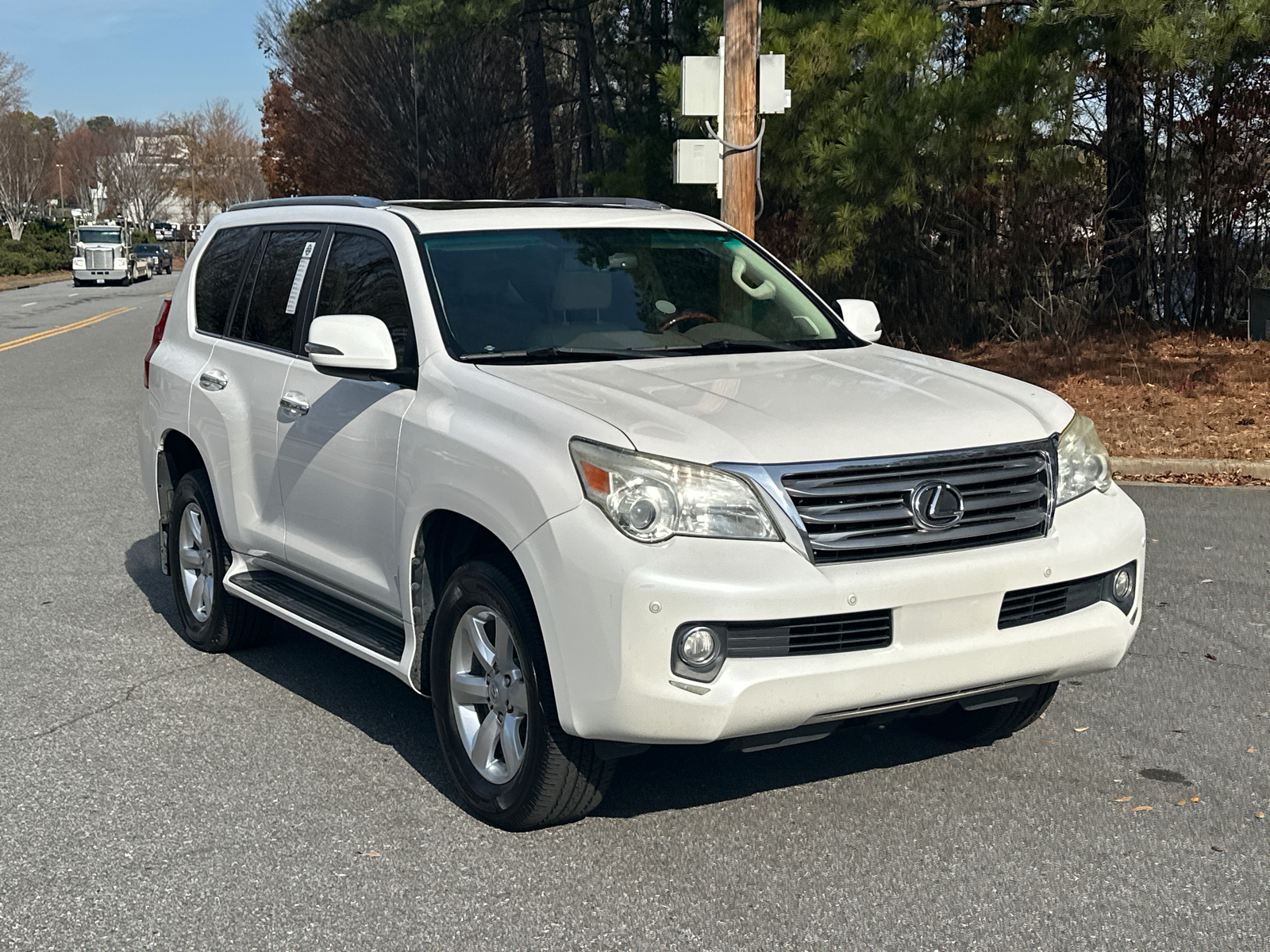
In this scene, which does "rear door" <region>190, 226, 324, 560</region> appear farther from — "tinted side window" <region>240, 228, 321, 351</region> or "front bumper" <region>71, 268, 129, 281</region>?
"front bumper" <region>71, 268, 129, 281</region>

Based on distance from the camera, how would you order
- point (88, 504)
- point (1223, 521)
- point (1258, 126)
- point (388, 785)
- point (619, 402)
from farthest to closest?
point (1258, 126)
point (88, 504)
point (1223, 521)
point (388, 785)
point (619, 402)

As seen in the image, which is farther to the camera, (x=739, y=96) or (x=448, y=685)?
(x=739, y=96)

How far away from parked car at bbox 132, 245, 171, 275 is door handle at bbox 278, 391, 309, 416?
70.3 meters

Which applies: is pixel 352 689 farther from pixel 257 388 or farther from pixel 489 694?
pixel 489 694

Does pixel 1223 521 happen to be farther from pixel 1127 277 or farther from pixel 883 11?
pixel 1127 277

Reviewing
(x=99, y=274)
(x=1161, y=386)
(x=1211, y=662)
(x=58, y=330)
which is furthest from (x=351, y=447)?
(x=99, y=274)

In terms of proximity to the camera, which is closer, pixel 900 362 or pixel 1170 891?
pixel 1170 891

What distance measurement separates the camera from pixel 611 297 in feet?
18.4

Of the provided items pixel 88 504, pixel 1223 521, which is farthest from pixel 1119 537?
pixel 88 504

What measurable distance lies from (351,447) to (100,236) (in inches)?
2440

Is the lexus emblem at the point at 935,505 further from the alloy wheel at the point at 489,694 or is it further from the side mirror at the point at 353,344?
the side mirror at the point at 353,344

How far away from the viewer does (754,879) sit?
4242 mm

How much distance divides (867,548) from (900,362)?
54.3 inches

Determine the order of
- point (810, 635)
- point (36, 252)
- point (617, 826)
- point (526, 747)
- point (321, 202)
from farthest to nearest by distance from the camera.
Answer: point (36, 252) → point (321, 202) → point (617, 826) → point (526, 747) → point (810, 635)
